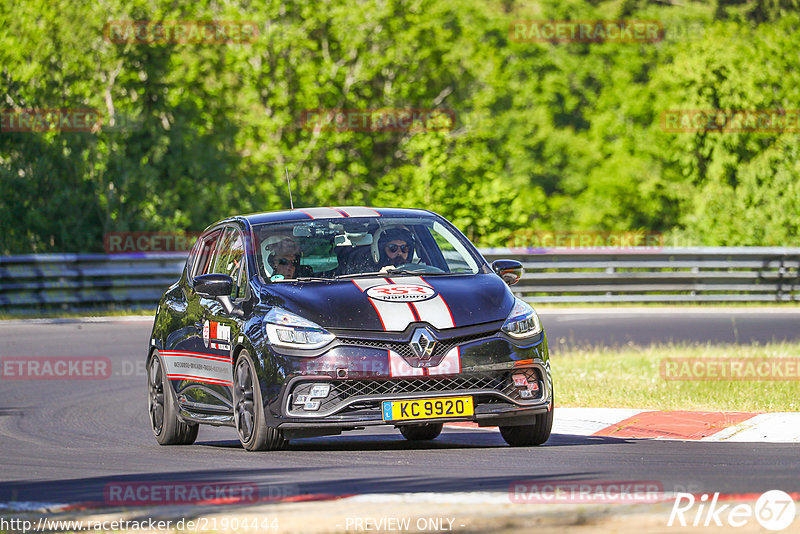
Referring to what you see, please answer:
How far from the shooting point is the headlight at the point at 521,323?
9164 mm

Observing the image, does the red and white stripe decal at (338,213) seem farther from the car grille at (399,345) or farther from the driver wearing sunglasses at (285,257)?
the car grille at (399,345)

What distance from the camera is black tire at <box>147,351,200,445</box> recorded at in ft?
35.1

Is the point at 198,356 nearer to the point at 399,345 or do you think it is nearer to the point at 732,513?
the point at 399,345

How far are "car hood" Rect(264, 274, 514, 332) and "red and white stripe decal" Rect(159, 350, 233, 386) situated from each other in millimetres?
735

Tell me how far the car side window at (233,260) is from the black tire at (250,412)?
616mm

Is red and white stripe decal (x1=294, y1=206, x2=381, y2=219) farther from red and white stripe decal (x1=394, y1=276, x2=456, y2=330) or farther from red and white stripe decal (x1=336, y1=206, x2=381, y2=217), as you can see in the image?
red and white stripe decal (x1=394, y1=276, x2=456, y2=330)

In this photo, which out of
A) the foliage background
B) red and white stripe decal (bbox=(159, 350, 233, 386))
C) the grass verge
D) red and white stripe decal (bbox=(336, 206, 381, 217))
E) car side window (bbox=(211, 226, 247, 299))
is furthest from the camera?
the foliage background

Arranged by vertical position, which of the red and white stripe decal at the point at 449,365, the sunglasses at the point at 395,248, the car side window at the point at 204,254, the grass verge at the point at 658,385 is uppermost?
the sunglasses at the point at 395,248

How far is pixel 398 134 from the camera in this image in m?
50.2

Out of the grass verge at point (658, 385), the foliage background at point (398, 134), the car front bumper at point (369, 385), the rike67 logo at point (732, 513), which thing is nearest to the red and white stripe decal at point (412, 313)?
the car front bumper at point (369, 385)

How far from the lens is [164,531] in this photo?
19.4 ft

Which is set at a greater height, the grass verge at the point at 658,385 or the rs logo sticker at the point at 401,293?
the rs logo sticker at the point at 401,293

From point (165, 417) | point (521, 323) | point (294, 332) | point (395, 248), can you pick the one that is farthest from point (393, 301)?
point (165, 417)

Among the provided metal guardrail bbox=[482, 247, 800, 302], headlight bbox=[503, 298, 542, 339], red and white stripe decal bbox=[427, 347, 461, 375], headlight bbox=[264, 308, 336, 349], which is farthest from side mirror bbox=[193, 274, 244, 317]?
metal guardrail bbox=[482, 247, 800, 302]
